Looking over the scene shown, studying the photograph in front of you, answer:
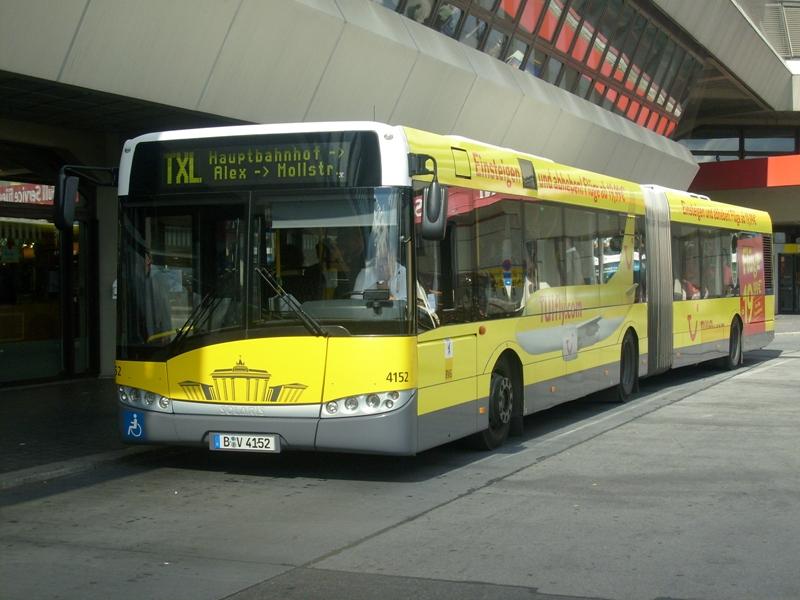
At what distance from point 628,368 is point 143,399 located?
7901 mm

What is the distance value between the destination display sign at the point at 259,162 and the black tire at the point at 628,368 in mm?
6998

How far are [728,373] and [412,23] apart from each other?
800cm

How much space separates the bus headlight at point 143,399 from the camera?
961 cm

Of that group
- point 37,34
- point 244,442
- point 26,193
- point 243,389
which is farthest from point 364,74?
point 244,442

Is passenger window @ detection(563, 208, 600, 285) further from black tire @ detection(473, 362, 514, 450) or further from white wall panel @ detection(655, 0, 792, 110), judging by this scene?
white wall panel @ detection(655, 0, 792, 110)

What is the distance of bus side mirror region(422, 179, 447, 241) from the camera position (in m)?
8.87

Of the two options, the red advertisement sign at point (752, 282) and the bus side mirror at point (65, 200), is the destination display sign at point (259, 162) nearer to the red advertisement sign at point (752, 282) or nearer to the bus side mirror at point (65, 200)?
the bus side mirror at point (65, 200)

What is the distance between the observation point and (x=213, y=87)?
14492mm

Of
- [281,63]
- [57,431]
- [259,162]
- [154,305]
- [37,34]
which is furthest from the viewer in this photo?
[281,63]

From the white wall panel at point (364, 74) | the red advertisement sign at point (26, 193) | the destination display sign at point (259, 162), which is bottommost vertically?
the destination display sign at point (259, 162)

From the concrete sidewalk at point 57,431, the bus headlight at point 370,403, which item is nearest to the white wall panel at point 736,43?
the concrete sidewalk at point 57,431

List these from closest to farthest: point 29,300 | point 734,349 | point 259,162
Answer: point 259,162
point 29,300
point 734,349

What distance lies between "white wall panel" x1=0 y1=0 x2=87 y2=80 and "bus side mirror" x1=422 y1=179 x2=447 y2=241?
500 centimetres

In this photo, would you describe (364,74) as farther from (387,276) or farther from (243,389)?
(243,389)
